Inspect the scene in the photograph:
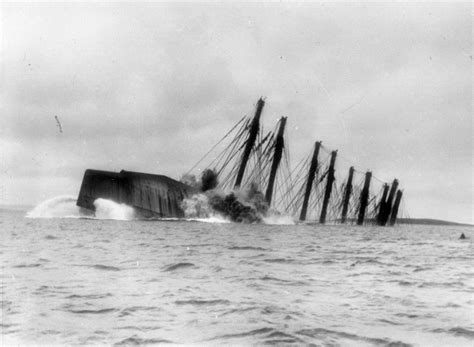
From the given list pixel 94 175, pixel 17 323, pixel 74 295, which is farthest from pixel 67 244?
pixel 94 175

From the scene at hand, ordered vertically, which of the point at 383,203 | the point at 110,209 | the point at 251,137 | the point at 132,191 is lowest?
the point at 110,209

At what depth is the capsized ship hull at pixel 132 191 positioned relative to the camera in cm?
3894

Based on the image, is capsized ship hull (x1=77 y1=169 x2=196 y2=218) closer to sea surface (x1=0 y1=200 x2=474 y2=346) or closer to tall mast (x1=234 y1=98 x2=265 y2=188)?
tall mast (x1=234 y1=98 x2=265 y2=188)

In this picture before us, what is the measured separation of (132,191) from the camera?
131 feet

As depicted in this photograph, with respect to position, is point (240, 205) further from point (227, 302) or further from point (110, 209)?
point (227, 302)

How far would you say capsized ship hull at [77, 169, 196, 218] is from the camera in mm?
38938

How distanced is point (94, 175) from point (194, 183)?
546 inches

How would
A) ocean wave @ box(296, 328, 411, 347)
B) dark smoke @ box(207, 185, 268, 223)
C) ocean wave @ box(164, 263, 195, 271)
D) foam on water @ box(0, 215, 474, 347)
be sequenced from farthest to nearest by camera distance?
dark smoke @ box(207, 185, 268, 223) < ocean wave @ box(164, 263, 195, 271) < foam on water @ box(0, 215, 474, 347) < ocean wave @ box(296, 328, 411, 347)

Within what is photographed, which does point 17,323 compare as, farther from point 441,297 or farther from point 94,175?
point 94,175

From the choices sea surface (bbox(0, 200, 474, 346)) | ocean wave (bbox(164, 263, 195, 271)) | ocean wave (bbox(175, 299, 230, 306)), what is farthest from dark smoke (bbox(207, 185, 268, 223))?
ocean wave (bbox(175, 299, 230, 306))

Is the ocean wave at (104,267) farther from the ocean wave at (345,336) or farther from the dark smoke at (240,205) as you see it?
the dark smoke at (240,205)

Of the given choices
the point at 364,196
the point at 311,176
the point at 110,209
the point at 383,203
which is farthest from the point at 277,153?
the point at 383,203

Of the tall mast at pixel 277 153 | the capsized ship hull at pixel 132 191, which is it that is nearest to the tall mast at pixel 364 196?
the tall mast at pixel 277 153

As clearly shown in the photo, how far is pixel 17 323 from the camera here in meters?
6.11
